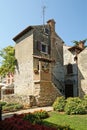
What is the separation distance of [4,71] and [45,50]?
11.0 meters

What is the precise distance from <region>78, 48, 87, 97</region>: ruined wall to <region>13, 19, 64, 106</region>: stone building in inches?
129

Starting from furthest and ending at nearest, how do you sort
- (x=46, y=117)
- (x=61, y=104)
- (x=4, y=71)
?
1. (x=4, y=71)
2. (x=61, y=104)
3. (x=46, y=117)

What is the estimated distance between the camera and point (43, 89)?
23.6 meters

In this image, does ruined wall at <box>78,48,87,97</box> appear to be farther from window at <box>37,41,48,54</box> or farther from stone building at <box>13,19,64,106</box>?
window at <box>37,41,48,54</box>

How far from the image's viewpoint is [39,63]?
81.7 feet

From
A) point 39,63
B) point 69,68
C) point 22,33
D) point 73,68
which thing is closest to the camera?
point 39,63

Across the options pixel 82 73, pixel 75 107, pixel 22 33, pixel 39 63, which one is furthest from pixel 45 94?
pixel 22 33

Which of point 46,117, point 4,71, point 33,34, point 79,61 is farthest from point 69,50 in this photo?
point 46,117

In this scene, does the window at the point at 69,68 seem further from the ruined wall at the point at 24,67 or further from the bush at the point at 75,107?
the bush at the point at 75,107

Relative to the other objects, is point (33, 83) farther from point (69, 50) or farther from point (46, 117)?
point (46, 117)

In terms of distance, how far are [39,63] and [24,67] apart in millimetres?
4046

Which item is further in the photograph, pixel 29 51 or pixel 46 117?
pixel 29 51

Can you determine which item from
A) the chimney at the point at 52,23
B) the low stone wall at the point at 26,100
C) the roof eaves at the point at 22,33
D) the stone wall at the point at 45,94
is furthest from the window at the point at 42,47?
the low stone wall at the point at 26,100

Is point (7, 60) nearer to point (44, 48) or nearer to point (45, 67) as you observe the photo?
point (44, 48)
